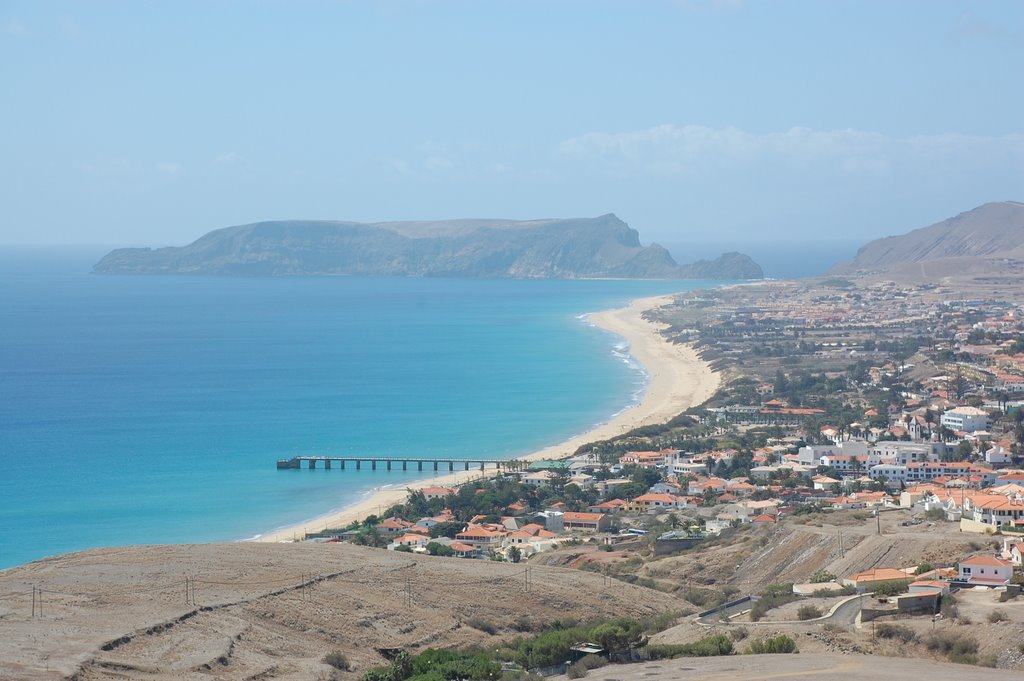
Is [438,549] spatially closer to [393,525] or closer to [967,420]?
[393,525]

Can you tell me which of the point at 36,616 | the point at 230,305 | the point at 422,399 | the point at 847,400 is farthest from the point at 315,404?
the point at 230,305

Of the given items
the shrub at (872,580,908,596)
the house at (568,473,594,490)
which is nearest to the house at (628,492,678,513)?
the house at (568,473,594,490)

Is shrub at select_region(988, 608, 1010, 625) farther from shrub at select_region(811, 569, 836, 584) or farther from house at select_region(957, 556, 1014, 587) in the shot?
shrub at select_region(811, 569, 836, 584)

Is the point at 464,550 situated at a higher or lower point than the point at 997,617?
lower

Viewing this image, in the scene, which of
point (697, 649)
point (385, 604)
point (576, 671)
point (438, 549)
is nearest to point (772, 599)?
point (697, 649)

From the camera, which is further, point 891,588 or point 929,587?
point 891,588

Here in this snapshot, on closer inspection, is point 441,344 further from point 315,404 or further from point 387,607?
point 387,607

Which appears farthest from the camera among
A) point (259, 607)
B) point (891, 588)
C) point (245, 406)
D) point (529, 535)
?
point (245, 406)
